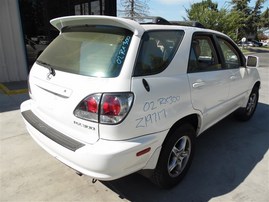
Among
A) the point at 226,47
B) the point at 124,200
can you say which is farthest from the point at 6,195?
the point at 226,47

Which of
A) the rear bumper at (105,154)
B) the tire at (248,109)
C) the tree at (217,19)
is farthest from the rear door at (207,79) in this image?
the tree at (217,19)

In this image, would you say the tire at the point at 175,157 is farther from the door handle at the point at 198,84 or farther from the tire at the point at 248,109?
the tire at the point at 248,109

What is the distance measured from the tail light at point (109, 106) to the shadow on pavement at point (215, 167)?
107cm

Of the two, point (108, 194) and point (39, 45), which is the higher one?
point (39, 45)

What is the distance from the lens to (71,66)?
230cm

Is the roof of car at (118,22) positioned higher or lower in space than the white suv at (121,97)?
higher

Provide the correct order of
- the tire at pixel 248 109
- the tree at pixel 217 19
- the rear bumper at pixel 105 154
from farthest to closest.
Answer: the tree at pixel 217 19 → the tire at pixel 248 109 → the rear bumper at pixel 105 154

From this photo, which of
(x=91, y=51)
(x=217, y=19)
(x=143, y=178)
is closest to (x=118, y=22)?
(x=91, y=51)

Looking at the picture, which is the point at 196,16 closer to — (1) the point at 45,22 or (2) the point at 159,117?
(1) the point at 45,22

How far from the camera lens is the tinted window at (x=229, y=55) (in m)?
3.58

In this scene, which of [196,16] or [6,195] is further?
[196,16]

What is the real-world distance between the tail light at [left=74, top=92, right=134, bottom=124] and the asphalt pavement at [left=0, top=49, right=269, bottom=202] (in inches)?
41.0

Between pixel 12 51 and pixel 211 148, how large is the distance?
629 cm

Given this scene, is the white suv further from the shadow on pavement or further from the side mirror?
the side mirror
